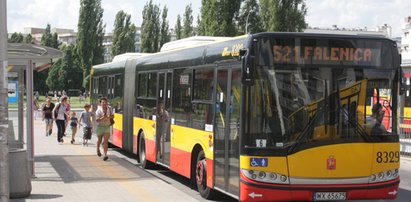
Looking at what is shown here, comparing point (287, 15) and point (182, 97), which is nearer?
point (182, 97)

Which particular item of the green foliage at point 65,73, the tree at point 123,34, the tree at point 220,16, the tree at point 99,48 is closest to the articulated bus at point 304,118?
the tree at point 220,16

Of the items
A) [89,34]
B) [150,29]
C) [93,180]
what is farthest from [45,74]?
[93,180]

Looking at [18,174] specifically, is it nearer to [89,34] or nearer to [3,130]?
[3,130]

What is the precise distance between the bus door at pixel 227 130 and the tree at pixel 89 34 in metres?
66.0

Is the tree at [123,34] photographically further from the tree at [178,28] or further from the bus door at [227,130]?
the bus door at [227,130]

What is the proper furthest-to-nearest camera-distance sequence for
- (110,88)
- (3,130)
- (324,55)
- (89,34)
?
(89,34) → (110,88) → (324,55) → (3,130)

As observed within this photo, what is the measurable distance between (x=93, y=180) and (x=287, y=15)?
3352 centimetres

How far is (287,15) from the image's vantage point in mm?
43812

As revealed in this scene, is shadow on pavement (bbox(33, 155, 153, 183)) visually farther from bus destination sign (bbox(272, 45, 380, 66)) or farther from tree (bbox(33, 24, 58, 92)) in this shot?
tree (bbox(33, 24, 58, 92))

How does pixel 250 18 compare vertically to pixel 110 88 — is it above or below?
above

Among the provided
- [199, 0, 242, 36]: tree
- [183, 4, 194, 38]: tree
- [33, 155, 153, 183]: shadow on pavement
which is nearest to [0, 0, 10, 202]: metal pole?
[33, 155, 153, 183]: shadow on pavement

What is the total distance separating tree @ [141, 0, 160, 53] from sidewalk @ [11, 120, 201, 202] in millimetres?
50928

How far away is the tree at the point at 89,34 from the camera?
249 feet

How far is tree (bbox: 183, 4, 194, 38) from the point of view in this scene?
208 feet
